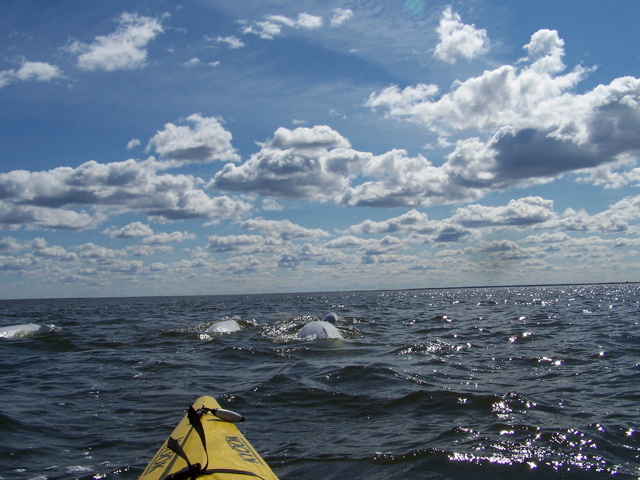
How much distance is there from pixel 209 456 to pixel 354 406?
4452 mm

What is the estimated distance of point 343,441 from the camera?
663 centimetres

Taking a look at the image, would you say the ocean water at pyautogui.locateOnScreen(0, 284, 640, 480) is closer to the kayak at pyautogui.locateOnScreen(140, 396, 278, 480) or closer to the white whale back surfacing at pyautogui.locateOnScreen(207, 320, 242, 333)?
the kayak at pyautogui.locateOnScreen(140, 396, 278, 480)

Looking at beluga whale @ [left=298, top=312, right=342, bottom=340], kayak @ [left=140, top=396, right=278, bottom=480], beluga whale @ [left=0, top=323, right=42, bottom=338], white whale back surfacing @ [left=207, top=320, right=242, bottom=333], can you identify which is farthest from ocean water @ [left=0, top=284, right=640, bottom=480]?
white whale back surfacing @ [left=207, top=320, right=242, bottom=333]

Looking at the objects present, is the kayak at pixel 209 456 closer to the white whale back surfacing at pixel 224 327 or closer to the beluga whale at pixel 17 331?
the white whale back surfacing at pixel 224 327

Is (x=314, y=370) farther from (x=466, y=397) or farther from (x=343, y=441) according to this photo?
(x=343, y=441)

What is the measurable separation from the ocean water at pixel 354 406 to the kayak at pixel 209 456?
1011 mm

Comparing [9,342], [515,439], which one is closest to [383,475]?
[515,439]

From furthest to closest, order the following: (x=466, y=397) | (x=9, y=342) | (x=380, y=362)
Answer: (x=9, y=342) < (x=380, y=362) < (x=466, y=397)

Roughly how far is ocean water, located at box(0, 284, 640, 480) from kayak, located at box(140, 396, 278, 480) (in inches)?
39.8

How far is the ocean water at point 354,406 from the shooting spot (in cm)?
581

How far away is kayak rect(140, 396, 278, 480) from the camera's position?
12.7ft

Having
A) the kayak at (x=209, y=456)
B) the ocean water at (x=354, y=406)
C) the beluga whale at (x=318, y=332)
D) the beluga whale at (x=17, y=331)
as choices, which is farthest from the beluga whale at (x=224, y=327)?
the kayak at (x=209, y=456)

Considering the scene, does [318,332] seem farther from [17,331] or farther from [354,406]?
[17,331]

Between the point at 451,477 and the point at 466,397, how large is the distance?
11.1ft
